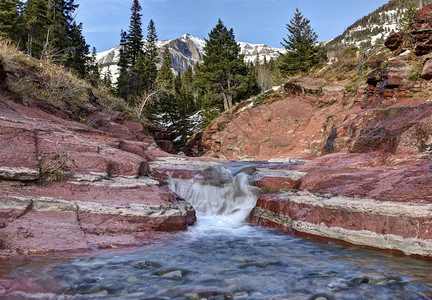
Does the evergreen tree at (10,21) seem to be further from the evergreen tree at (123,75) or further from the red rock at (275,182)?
the red rock at (275,182)

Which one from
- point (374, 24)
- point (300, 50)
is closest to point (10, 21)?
point (300, 50)

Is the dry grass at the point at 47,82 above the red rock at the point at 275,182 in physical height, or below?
above

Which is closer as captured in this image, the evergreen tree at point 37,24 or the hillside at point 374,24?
the evergreen tree at point 37,24

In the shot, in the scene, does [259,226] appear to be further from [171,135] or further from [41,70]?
[171,135]

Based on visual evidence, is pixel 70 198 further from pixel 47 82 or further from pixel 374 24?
pixel 374 24

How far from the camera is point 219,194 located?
31.9 ft

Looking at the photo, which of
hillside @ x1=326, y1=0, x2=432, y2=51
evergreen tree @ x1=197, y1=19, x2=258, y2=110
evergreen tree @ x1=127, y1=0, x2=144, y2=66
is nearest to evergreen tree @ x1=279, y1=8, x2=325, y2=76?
evergreen tree @ x1=197, y1=19, x2=258, y2=110

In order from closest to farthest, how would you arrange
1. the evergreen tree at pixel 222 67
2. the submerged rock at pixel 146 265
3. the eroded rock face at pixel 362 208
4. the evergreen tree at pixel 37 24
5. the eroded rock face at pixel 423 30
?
1. the submerged rock at pixel 146 265
2. the eroded rock face at pixel 362 208
3. the eroded rock face at pixel 423 30
4. the evergreen tree at pixel 37 24
5. the evergreen tree at pixel 222 67

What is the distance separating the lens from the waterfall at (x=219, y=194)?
8992 millimetres

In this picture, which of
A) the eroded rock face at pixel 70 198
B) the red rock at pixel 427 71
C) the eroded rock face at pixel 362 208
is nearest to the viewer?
the eroded rock face at pixel 70 198

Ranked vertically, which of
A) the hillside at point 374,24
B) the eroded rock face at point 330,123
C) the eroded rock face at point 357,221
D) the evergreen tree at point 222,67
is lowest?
the eroded rock face at point 357,221

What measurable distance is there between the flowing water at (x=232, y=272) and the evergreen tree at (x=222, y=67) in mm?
29300

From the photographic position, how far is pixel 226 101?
1337 inches

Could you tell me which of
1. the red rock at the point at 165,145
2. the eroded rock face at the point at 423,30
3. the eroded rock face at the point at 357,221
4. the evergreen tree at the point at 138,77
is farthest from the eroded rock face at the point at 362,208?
the evergreen tree at the point at 138,77
